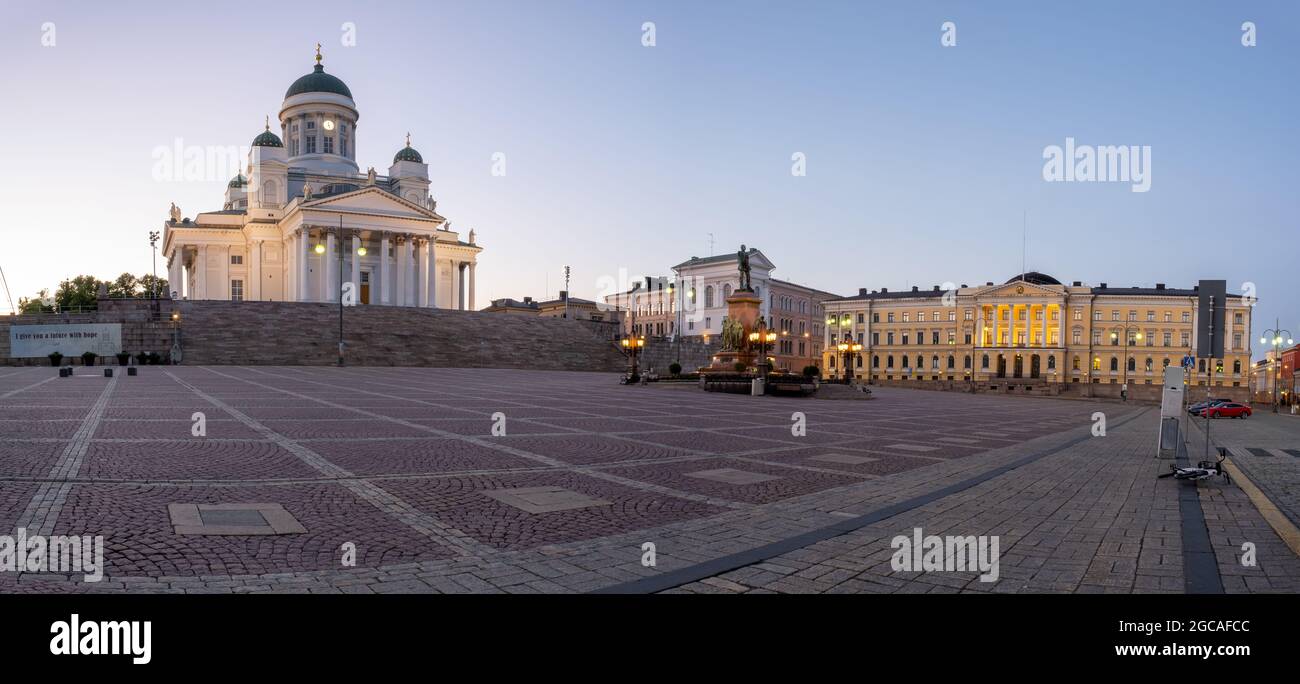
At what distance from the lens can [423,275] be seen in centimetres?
8406

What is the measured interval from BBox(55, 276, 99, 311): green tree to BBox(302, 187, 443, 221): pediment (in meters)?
49.6

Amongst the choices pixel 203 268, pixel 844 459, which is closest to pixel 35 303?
pixel 203 268

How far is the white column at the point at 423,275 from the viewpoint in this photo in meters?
83.0

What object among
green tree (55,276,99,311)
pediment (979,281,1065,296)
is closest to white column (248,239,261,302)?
green tree (55,276,99,311)

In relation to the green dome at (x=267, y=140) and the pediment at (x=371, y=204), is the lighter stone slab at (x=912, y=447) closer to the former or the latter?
the pediment at (x=371, y=204)

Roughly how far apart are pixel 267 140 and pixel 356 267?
75.5ft

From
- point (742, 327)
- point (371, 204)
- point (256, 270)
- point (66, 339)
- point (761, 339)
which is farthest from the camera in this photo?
point (256, 270)

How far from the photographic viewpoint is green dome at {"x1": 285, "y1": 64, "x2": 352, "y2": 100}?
88.1 m

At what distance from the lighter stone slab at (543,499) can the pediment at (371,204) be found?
73.9 metres

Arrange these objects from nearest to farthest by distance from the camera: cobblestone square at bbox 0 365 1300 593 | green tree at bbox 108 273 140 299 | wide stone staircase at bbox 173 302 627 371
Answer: cobblestone square at bbox 0 365 1300 593, wide stone staircase at bbox 173 302 627 371, green tree at bbox 108 273 140 299

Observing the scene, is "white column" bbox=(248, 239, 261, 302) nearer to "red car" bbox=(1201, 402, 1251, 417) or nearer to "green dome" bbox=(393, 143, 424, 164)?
"green dome" bbox=(393, 143, 424, 164)

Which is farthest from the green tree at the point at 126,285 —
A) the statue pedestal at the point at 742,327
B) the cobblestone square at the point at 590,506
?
the cobblestone square at the point at 590,506

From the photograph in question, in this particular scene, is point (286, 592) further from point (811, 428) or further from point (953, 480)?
point (811, 428)

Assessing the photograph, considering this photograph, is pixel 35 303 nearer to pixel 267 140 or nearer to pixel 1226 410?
pixel 267 140
